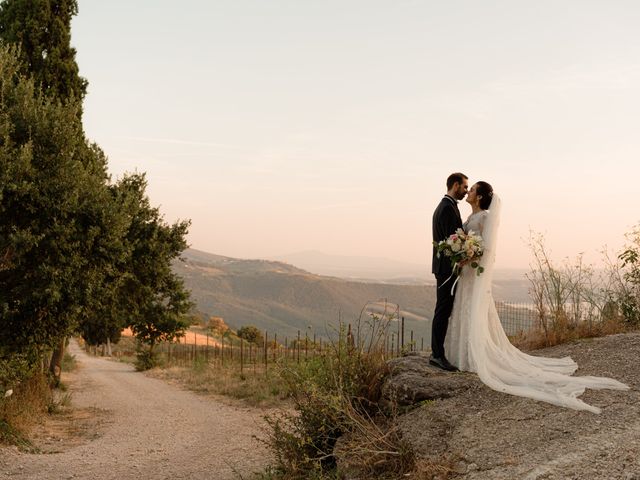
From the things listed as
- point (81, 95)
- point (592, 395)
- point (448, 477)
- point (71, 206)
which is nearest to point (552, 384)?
point (592, 395)

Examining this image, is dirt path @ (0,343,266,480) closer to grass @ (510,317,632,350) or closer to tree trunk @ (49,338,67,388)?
tree trunk @ (49,338,67,388)

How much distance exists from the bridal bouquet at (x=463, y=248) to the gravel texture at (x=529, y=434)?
1659 millimetres

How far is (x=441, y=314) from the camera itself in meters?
9.05

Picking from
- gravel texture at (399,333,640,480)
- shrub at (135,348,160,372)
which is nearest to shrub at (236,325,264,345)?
shrub at (135,348,160,372)

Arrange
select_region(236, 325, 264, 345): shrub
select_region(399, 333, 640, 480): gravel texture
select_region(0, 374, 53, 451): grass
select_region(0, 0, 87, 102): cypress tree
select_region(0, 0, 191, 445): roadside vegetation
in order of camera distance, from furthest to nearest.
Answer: select_region(236, 325, 264, 345): shrub
select_region(0, 0, 87, 102): cypress tree
select_region(0, 374, 53, 451): grass
select_region(0, 0, 191, 445): roadside vegetation
select_region(399, 333, 640, 480): gravel texture

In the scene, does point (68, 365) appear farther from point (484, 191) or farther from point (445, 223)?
point (484, 191)

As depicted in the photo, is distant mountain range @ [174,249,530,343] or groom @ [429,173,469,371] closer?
groom @ [429,173,469,371]

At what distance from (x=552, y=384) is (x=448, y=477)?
9.54 ft

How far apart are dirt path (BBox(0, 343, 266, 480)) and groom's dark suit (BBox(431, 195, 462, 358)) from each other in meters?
3.61

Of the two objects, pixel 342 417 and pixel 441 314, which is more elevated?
pixel 441 314

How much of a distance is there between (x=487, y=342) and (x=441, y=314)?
79 cm

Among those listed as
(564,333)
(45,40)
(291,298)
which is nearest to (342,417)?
(564,333)

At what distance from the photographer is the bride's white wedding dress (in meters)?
8.37

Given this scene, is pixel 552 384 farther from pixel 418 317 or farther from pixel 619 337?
pixel 418 317
